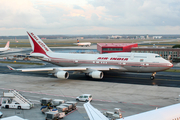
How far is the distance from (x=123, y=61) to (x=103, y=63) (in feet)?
16.0

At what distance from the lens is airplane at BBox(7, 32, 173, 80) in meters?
48.2

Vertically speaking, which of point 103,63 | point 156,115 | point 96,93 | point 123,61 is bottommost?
point 96,93

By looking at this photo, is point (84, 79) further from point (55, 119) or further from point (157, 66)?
point (55, 119)

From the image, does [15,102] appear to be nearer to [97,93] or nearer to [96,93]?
[96,93]

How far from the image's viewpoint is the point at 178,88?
138 ft

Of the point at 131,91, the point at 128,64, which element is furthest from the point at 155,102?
the point at 128,64

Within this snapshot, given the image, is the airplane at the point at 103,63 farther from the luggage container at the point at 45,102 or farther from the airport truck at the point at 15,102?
the luggage container at the point at 45,102

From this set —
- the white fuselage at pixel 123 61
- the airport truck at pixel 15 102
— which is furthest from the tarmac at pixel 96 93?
the white fuselage at pixel 123 61

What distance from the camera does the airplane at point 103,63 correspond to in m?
48.2

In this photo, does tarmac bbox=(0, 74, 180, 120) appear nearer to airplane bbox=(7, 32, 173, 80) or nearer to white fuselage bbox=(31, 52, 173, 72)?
airplane bbox=(7, 32, 173, 80)

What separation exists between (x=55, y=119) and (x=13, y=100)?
9.44 meters

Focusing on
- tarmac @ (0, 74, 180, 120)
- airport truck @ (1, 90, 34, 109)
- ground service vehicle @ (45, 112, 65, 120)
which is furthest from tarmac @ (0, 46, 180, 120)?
ground service vehicle @ (45, 112, 65, 120)

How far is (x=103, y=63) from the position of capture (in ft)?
173

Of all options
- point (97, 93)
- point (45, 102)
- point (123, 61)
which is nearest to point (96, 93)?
point (97, 93)
